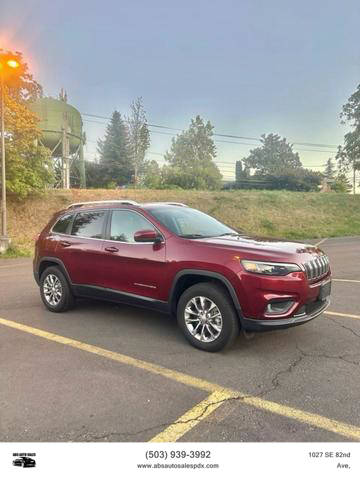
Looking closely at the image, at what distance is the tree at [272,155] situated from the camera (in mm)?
98125

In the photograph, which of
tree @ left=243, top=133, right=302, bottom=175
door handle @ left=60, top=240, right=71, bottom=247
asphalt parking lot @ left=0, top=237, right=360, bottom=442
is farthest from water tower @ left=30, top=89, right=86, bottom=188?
tree @ left=243, top=133, right=302, bottom=175

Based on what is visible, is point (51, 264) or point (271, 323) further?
point (51, 264)

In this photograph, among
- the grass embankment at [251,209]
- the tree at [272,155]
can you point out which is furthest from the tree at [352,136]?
the tree at [272,155]

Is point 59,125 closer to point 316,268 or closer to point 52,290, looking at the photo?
point 52,290

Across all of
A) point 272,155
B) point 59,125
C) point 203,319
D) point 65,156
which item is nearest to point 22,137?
point 65,156

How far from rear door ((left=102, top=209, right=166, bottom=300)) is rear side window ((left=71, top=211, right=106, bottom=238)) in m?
0.20

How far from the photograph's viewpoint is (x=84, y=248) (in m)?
5.40

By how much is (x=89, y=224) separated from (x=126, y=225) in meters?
0.79

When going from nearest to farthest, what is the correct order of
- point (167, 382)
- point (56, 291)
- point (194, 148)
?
point (167, 382) < point (56, 291) < point (194, 148)

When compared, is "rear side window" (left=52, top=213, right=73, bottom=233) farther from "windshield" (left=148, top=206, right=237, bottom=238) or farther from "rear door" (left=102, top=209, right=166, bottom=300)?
"windshield" (left=148, top=206, right=237, bottom=238)
